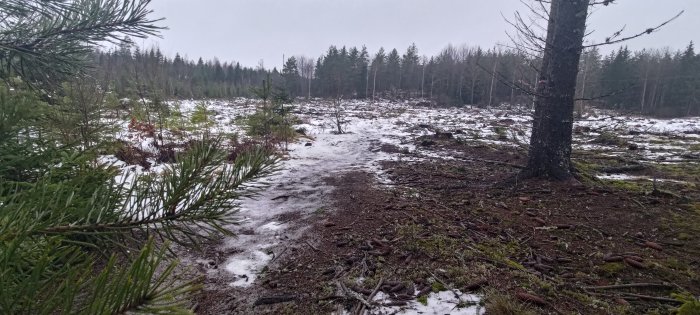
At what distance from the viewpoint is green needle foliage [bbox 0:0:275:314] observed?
59cm

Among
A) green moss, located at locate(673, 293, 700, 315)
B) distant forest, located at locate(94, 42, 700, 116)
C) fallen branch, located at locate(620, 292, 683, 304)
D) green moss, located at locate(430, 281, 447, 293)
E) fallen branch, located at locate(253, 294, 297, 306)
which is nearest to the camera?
green moss, located at locate(673, 293, 700, 315)

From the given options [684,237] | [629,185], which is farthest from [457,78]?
[684,237]

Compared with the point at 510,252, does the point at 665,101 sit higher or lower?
higher

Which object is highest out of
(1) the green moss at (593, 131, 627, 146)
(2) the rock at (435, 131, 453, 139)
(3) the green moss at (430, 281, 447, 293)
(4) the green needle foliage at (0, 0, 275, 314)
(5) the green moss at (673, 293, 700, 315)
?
(4) the green needle foliage at (0, 0, 275, 314)

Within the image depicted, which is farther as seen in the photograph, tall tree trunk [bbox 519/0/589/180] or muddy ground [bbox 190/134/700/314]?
tall tree trunk [bbox 519/0/589/180]

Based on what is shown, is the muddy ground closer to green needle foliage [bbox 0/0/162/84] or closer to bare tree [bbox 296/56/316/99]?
green needle foliage [bbox 0/0/162/84]

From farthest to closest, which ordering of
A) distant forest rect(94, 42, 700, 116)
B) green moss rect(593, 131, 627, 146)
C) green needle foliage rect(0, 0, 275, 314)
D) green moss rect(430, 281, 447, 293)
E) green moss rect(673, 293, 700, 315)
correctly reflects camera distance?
distant forest rect(94, 42, 700, 116)
green moss rect(593, 131, 627, 146)
green moss rect(430, 281, 447, 293)
green moss rect(673, 293, 700, 315)
green needle foliage rect(0, 0, 275, 314)

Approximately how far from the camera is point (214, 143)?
1.12 metres

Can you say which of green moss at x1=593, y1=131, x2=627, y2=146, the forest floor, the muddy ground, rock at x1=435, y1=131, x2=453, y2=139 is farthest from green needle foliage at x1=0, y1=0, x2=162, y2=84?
green moss at x1=593, y1=131, x2=627, y2=146

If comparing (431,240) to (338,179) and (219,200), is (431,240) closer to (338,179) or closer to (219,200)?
(219,200)

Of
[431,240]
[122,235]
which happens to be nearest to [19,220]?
[122,235]

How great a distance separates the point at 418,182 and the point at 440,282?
12.0ft

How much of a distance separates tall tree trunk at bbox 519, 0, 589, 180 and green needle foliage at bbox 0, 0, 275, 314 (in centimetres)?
518

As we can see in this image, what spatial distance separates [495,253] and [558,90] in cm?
314
